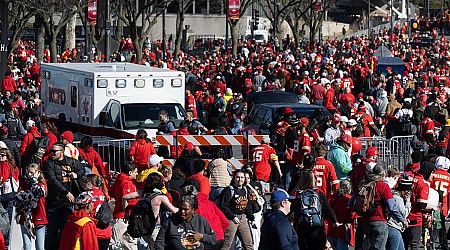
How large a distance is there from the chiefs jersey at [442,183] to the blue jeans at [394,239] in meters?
1.77

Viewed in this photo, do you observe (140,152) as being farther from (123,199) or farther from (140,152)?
(123,199)

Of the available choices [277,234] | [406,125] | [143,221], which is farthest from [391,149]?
[277,234]

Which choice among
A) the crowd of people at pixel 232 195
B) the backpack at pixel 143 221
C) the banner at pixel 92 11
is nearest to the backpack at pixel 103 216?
the crowd of people at pixel 232 195

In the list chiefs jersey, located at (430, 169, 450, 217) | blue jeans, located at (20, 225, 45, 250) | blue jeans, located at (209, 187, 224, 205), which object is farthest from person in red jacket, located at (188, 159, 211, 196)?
chiefs jersey, located at (430, 169, 450, 217)

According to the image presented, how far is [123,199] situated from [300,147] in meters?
6.50

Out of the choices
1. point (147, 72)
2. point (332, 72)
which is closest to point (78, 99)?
point (147, 72)

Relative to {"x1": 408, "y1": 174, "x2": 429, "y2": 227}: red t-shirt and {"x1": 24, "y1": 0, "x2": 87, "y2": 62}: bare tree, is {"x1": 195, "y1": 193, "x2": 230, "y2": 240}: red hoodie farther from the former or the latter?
{"x1": 24, "y1": 0, "x2": 87, "y2": 62}: bare tree

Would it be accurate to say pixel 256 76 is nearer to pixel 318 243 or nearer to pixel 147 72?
pixel 147 72

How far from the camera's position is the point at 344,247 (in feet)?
46.6

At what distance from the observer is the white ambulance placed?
2297cm

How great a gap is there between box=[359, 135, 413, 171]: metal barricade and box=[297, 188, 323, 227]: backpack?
9.81m

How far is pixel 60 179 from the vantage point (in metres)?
14.8

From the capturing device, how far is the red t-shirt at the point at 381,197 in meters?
13.3

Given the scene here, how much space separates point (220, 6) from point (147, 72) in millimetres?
70183
